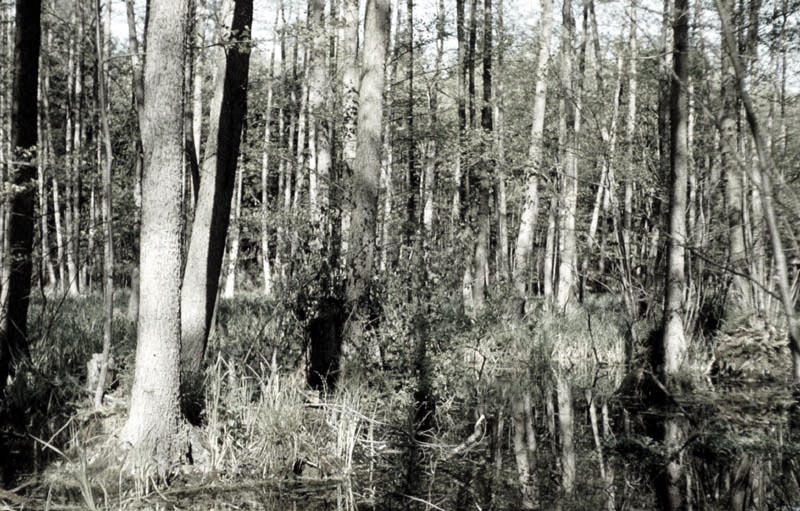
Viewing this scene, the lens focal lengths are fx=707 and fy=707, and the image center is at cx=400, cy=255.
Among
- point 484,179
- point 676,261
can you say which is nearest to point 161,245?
point 676,261

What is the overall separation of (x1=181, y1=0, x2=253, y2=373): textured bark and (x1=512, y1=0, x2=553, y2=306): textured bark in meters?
6.19

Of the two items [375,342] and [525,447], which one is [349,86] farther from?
[525,447]

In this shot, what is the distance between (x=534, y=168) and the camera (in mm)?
12414

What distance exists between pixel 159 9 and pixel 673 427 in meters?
5.94

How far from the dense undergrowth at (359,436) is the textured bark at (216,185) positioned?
0.67 m

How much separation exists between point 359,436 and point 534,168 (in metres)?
7.77

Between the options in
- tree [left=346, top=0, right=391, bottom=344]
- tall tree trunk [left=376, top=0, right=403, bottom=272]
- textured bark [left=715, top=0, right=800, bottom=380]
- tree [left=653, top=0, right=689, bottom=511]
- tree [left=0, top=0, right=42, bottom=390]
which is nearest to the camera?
textured bark [left=715, top=0, right=800, bottom=380]

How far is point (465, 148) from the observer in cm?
1338

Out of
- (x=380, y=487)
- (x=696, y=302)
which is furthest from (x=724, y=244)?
(x=380, y=487)

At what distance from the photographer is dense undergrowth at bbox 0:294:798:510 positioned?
15.8 feet

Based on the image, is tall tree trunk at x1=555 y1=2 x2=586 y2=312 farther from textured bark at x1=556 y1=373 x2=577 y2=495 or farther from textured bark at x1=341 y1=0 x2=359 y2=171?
textured bark at x1=341 y1=0 x2=359 y2=171

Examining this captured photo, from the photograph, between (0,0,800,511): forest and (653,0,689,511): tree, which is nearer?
(0,0,800,511): forest

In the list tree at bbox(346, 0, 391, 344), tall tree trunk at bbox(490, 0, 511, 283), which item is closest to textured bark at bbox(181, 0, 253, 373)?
tree at bbox(346, 0, 391, 344)

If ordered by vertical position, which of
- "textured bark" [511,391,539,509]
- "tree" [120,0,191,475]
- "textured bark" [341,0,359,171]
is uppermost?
"textured bark" [341,0,359,171]
